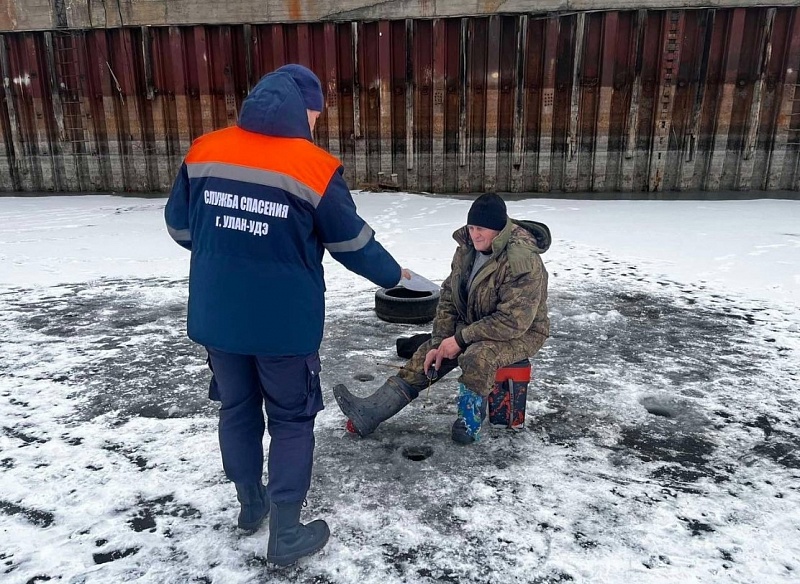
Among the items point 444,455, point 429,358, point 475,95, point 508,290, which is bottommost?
point 444,455

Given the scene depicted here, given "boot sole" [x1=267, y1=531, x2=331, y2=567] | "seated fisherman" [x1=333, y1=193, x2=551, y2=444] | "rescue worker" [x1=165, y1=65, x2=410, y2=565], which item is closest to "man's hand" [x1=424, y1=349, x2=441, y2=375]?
"seated fisherman" [x1=333, y1=193, x2=551, y2=444]

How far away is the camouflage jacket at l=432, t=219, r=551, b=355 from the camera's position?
272 cm

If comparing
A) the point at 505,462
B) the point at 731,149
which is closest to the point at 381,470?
the point at 505,462

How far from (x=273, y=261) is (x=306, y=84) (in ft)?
2.19

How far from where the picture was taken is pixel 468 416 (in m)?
2.78

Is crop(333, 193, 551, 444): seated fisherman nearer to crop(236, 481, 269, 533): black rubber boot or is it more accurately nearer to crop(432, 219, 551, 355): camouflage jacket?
crop(432, 219, 551, 355): camouflage jacket

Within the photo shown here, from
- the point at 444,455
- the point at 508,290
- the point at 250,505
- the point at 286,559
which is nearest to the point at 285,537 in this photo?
the point at 286,559

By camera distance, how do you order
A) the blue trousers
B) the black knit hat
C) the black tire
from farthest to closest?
1. the black tire
2. the black knit hat
3. the blue trousers

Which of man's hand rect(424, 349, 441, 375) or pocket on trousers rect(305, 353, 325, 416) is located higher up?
pocket on trousers rect(305, 353, 325, 416)

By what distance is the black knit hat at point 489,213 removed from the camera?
2.68 meters

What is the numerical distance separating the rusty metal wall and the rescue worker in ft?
30.8

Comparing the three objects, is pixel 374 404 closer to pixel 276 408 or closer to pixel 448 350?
pixel 448 350

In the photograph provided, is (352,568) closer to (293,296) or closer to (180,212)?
(293,296)

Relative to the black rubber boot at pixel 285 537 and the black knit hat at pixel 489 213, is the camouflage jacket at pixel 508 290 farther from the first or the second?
the black rubber boot at pixel 285 537
